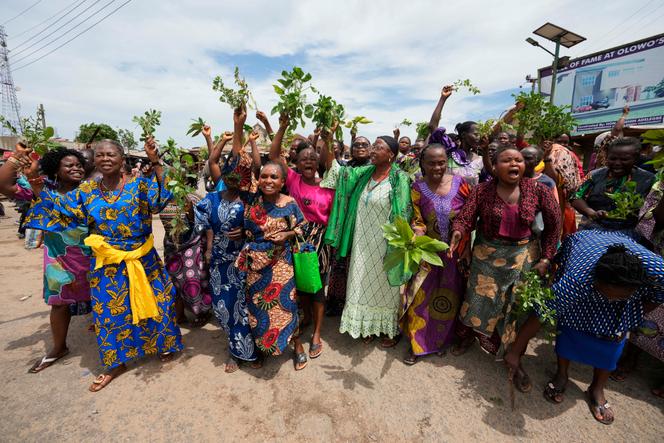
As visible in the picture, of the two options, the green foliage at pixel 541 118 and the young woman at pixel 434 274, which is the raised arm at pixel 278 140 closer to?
the young woman at pixel 434 274

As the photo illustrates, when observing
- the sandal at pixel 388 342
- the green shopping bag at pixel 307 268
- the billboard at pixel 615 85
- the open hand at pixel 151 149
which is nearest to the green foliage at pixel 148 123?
the open hand at pixel 151 149

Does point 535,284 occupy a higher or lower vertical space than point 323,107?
lower

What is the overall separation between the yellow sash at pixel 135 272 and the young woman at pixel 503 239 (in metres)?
2.90

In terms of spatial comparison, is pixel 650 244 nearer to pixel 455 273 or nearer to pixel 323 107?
pixel 455 273

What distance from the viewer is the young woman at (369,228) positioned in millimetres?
3178

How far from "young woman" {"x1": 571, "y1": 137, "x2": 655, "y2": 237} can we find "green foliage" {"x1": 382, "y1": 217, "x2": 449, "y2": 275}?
174 cm

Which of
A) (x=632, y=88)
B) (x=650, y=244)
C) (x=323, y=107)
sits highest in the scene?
(x=632, y=88)

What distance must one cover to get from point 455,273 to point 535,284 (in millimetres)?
805

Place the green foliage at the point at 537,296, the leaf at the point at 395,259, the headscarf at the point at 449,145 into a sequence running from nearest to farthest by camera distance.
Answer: the green foliage at the point at 537,296 → the leaf at the point at 395,259 → the headscarf at the point at 449,145

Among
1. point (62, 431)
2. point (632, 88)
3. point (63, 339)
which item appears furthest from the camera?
point (632, 88)

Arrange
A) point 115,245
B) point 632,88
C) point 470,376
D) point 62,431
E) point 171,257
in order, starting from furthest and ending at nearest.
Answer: point 632,88
point 171,257
point 470,376
point 115,245
point 62,431

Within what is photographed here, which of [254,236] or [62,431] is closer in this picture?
[62,431]

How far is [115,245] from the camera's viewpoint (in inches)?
111

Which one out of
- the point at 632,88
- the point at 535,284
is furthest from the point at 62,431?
the point at 632,88
